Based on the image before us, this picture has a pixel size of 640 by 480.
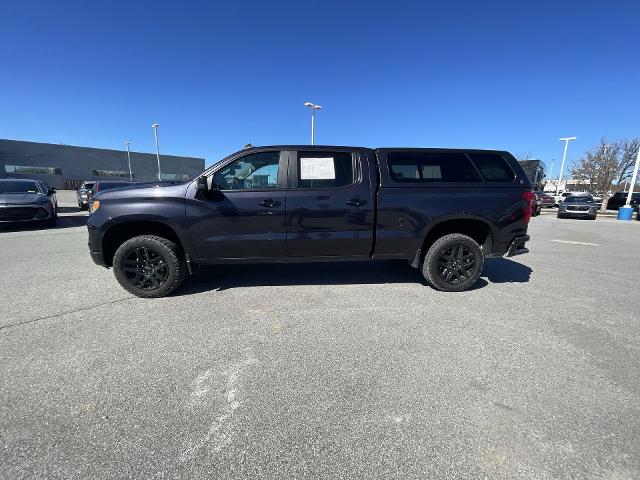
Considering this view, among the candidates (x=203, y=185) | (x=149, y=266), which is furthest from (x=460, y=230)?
(x=149, y=266)

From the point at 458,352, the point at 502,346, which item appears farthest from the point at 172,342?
the point at 502,346

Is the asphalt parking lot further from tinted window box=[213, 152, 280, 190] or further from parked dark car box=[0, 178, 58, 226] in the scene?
parked dark car box=[0, 178, 58, 226]

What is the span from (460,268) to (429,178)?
1.33 metres

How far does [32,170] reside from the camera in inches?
1747

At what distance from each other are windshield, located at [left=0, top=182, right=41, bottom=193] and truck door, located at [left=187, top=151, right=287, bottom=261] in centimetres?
1049

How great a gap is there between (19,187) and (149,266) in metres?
10.3

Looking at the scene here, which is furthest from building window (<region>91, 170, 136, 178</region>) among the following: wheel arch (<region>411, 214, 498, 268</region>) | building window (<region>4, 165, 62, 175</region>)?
wheel arch (<region>411, 214, 498, 268</region>)

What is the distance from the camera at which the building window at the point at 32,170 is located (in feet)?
140

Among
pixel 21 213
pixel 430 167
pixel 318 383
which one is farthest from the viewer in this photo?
pixel 21 213

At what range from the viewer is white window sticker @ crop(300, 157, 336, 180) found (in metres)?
4.12

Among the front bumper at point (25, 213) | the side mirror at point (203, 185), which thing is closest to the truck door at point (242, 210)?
the side mirror at point (203, 185)

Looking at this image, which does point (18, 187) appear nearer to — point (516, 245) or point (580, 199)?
point (516, 245)

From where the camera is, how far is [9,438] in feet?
6.15

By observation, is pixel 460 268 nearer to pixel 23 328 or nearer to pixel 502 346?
pixel 502 346
